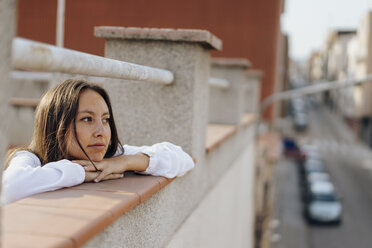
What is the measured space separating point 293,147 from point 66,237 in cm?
4018

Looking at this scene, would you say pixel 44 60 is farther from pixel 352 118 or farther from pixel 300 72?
pixel 300 72

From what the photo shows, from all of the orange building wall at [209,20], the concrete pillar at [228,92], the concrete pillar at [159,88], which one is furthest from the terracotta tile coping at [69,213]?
the orange building wall at [209,20]

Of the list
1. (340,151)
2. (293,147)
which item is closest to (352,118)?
(340,151)

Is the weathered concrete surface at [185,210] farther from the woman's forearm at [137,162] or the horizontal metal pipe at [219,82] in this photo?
the horizontal metal pipe at [219,82]

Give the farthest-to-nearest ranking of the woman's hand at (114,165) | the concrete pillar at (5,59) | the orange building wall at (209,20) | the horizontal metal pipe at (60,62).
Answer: the orange building wall at (209,20), the woman's hand at (114,165), the horizontal metal pipe at (60,62), the concrete pillar at (5,59)

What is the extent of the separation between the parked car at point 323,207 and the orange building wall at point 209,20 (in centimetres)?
506

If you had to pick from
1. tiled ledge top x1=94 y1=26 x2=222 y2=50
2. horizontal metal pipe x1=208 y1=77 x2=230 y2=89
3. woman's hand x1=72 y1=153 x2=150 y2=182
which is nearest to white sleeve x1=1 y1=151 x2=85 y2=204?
woman's hand x1=72 y1=153 x2=150 y2=182

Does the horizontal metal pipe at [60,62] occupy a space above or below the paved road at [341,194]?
above

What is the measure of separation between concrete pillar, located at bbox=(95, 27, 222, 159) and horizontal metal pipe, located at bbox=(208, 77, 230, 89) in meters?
2.25

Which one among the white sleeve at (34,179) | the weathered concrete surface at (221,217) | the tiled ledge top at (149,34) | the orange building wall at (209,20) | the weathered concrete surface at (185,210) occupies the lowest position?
the weathered concrete surface at (221,217)

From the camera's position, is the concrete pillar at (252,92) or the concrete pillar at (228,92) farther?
the concrete pillar at (252,92)

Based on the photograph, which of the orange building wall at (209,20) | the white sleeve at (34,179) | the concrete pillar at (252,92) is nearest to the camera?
the white sleeve at (34,179)

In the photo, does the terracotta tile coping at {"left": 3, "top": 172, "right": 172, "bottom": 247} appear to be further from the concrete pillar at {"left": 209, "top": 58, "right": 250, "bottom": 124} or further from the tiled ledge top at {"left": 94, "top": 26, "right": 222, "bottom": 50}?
the concrete pillar at {"left": 209, "top": 58, "right": 250, "bottom": 124}

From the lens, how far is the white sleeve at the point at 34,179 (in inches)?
79.8
